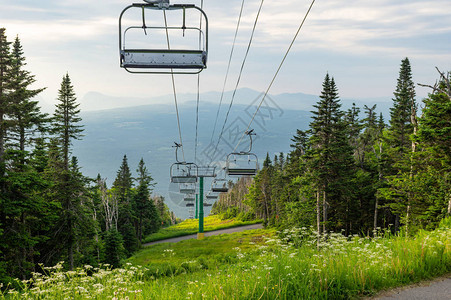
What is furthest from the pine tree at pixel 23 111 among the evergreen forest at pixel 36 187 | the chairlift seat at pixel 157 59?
the chairlift seat at pixel 157 59

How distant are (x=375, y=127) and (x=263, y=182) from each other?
2784 cm

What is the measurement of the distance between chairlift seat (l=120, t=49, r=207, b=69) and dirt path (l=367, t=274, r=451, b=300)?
524 centimetres

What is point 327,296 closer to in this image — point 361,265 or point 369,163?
point 361,265

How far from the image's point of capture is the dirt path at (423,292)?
5.60 m

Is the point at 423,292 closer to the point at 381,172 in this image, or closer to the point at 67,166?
the point at 67,166

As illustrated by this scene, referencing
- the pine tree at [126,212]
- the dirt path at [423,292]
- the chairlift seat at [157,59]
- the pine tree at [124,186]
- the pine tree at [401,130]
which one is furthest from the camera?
the pine tree at [124,186]

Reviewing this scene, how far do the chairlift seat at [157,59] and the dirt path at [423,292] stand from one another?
5.24 m

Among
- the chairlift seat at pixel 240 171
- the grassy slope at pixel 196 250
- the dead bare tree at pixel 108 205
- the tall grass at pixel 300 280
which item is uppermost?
the chairlift seat at pixel 240 171

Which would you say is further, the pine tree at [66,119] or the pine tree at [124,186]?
the pine tree at [124,186]

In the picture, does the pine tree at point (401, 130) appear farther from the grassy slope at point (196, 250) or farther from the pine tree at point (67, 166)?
the pine tree at point (67, 166)

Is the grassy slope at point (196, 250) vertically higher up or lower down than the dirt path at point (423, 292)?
lower down

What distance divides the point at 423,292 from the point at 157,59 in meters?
6.23

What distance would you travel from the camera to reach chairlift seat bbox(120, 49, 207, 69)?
269 inches

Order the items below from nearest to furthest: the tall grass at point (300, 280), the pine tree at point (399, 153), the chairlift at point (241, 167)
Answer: the tall grass at point (300, 280), the chairlift at point (241, 167), the pine tree at point (399, 153)
